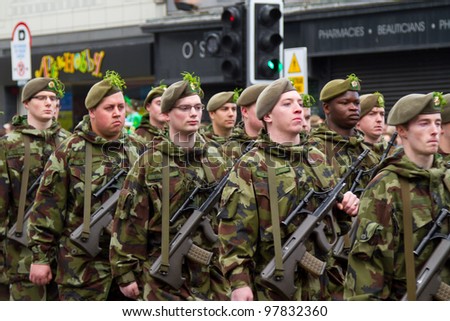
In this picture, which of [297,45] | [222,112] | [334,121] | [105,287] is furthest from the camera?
[297,45]

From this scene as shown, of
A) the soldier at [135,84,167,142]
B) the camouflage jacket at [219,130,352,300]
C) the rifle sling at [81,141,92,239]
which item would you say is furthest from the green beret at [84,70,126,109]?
the soldier at [135,84,167,142]

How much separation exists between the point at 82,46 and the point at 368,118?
706 inches

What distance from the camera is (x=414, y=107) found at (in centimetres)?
628

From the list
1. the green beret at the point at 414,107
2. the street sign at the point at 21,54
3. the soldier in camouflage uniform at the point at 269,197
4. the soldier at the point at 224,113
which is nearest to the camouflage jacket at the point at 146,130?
the soldier at the point at 224,113

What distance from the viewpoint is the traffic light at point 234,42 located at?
48.0 feet

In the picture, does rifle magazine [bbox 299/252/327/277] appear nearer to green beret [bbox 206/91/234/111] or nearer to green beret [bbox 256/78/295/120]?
green beret [bbox 256/78/295/120]

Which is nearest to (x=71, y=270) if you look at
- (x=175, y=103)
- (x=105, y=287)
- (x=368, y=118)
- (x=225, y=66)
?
(x=105, y=287)

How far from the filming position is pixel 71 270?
917 centimetres

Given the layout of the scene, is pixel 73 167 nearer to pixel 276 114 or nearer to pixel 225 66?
pixel 276 114

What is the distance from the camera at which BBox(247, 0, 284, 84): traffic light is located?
14.6 metres

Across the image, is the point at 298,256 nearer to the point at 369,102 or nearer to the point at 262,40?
the point at 369,102

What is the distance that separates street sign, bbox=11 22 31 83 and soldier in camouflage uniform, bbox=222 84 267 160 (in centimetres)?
598

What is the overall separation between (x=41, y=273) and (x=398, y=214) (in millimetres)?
3982

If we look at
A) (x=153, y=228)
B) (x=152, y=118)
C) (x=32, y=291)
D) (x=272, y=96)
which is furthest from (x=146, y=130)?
(x=272, y=96)
